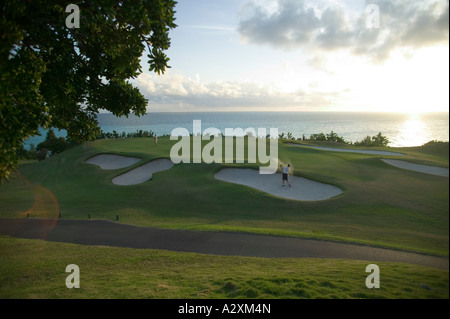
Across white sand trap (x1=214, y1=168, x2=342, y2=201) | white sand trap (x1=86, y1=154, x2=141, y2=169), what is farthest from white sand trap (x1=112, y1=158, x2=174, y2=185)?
white sand trap (x1=214, y1=168, x2=342, y2=201)

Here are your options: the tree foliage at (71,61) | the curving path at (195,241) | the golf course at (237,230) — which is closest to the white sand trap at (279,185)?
the golf course at (237,230)

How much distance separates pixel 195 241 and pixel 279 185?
35.4 ft

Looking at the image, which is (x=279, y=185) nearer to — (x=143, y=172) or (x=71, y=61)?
(x=143, y=172)

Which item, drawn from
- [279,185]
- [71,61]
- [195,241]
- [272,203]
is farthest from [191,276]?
[279,185]

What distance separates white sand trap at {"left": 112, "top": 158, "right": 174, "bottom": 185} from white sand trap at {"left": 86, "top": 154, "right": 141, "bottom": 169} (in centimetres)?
374

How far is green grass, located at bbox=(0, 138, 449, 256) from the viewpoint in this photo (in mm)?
11484

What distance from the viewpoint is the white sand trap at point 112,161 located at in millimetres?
32934

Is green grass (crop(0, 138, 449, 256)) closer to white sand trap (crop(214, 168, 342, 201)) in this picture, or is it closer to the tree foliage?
white sand trap (crop(214, 168, 342, 201))

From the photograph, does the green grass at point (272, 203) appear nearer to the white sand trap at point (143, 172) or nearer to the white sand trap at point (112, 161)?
the white sand trap at point (143, 172)

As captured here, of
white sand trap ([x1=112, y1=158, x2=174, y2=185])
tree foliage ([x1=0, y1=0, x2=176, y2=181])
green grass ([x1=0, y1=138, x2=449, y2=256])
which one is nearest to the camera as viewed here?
tree foliage ([x1=0, y1=0, x2=176, y2=181])

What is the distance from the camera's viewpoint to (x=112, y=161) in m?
34.5
